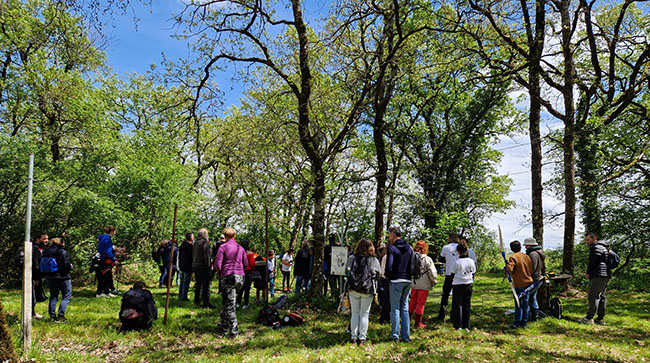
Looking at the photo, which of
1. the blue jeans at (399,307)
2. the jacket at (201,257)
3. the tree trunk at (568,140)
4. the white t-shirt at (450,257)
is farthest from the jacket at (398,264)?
the tree trunk at (568,140)

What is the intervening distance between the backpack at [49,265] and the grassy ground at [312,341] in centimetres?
101

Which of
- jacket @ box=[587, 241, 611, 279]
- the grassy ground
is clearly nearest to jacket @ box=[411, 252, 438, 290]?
the grassy ground

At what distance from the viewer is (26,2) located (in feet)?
55.8

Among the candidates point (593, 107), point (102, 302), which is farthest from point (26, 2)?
point (593, 107)

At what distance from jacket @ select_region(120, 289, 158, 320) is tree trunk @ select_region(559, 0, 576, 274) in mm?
11660

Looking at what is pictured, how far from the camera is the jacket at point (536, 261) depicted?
8.13 m

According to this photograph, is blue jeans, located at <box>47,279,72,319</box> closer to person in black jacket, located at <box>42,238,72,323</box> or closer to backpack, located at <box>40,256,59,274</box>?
person in black jacket, located at <box>42,238,72,323</box>

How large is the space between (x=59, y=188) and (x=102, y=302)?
5848 millimetres

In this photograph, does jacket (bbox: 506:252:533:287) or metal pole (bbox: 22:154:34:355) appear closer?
metal pole (bbox: 22:154:34:355)

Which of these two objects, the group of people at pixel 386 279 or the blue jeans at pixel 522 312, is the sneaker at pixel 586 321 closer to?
the group of people at pixel 386 279

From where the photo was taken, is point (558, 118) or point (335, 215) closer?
point (558, 118)

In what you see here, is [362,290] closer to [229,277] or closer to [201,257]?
[229,277]

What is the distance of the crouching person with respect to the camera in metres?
7.14

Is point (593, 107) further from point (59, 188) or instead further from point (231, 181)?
point (59, 188)
